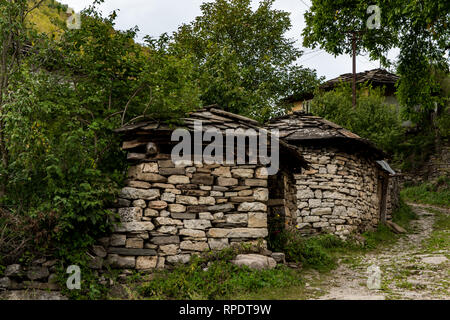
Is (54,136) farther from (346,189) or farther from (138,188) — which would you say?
(346,189)

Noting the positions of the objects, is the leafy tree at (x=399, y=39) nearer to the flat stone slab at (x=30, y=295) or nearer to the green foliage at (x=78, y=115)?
the green foliage at (x=78, y=115)

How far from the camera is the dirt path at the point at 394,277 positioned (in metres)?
5.28

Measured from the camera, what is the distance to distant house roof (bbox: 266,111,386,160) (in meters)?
10.2

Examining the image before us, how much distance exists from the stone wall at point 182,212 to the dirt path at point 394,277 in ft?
4.27

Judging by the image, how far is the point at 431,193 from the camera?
709 inches

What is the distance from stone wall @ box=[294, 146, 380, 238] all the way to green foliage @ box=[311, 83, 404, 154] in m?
5.50

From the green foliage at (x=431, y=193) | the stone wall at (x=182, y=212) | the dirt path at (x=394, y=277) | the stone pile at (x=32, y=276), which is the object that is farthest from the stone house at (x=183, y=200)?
the green foliage at (x=431, y=193)

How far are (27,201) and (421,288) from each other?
541 centimetres

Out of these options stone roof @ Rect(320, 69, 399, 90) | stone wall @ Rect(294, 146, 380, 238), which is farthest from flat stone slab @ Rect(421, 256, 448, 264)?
stone roof @ Rect(320, 69, 399, 90)

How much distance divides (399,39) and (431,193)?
9.27 m

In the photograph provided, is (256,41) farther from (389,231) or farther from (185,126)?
(185,126)

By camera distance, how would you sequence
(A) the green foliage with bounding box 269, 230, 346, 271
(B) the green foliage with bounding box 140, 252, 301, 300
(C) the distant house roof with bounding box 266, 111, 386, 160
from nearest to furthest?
(B) the green foliage with bounding box 140, 252, 301, 300
(A) the green foliage with bounding box 269, 230, 346, 271
(C) the distant house roof with bounding box 266, 111, 386, 160

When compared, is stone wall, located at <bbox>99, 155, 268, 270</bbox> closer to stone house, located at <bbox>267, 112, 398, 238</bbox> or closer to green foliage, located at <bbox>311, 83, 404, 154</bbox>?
stone house, located at <bbox>267, 112, 398, 238</bbox>

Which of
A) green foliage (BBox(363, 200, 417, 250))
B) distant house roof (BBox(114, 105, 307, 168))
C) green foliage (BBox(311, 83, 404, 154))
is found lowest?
green foliage (BBox(363, 200, 417, 250))
